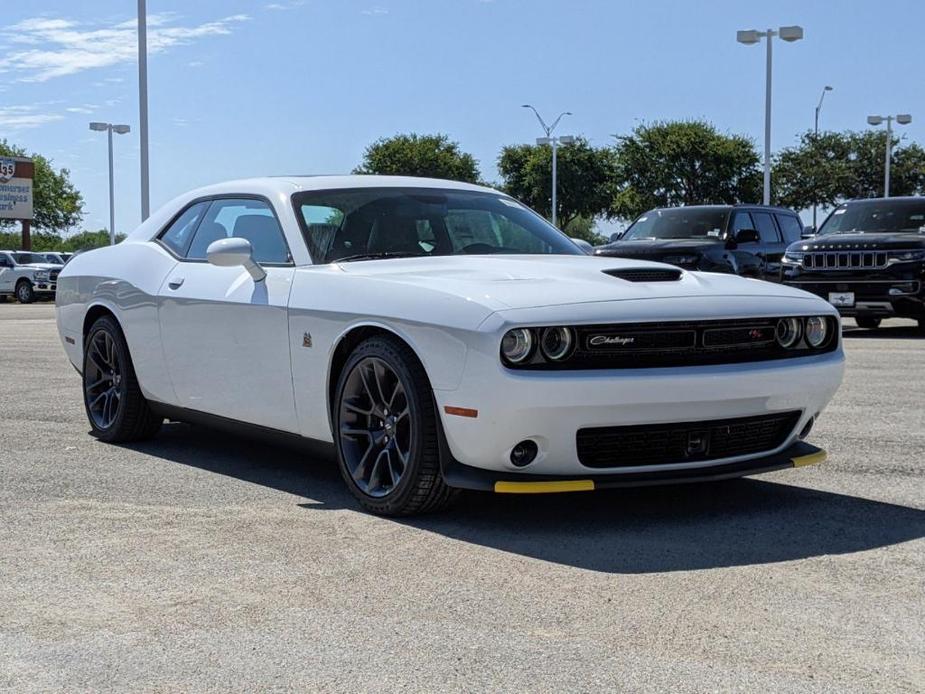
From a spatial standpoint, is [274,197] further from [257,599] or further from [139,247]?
[257,599]

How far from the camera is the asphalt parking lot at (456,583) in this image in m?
3.33

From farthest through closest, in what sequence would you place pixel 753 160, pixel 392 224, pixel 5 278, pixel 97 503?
pixel 753 160 < pixel 5 278 < pixel 392 224 < pixel 97 503

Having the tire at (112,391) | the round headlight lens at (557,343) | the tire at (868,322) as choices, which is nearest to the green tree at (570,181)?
the tire at (868,322)

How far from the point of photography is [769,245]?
18.6m

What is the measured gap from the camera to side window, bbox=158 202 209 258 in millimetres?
6819

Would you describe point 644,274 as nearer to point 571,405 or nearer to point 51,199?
point 571,405

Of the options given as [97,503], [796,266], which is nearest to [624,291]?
[97,503]

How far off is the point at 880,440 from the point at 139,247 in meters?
4.17

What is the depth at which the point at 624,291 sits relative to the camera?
4961 mm

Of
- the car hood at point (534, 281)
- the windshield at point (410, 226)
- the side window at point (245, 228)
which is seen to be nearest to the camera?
the car hood at point (534, 281)

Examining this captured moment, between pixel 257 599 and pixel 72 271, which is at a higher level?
pixel 72 271

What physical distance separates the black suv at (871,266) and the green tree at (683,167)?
4727 cm

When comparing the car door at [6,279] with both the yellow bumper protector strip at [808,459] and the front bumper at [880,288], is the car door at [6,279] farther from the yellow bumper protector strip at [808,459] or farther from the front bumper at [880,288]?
the yellow bumper protector strip at [808,459]

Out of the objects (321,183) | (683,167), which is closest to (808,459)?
(321,183)
